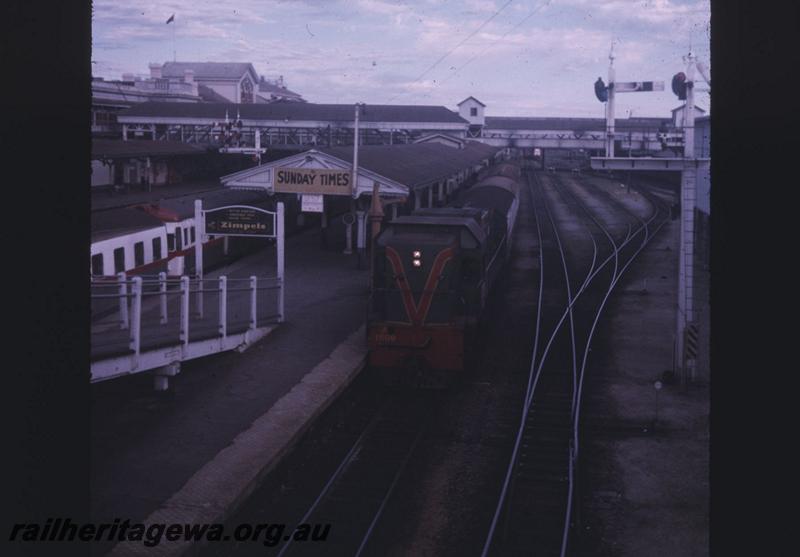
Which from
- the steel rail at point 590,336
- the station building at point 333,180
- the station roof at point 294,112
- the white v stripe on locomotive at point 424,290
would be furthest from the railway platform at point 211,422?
the station roof at point 294,112

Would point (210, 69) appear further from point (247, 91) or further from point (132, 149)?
point (132, 149)

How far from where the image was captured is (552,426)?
43.2 feet

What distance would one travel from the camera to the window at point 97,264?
674 inches

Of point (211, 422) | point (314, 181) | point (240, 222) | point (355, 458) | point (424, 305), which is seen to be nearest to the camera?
point (355, 458)

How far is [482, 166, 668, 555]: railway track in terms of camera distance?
31.0 ft

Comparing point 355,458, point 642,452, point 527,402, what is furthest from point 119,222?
point 642,452

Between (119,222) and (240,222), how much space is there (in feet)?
10.9

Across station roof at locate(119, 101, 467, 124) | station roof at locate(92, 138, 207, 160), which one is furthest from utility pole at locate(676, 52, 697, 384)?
station roof at locate(119, 101, 467, 124)

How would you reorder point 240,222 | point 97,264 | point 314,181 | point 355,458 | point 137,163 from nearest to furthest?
point 355,458 < point 97,264 < point 240,222 < point 314,181 < point 137,163

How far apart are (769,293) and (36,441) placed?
318cm

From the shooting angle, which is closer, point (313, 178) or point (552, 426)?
point (552, 426)

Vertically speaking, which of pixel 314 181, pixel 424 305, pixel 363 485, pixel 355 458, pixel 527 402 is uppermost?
pixel 314 181

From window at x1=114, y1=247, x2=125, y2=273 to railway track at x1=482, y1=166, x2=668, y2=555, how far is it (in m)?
9.25

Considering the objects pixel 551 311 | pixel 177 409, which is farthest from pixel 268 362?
pixel 551 311
